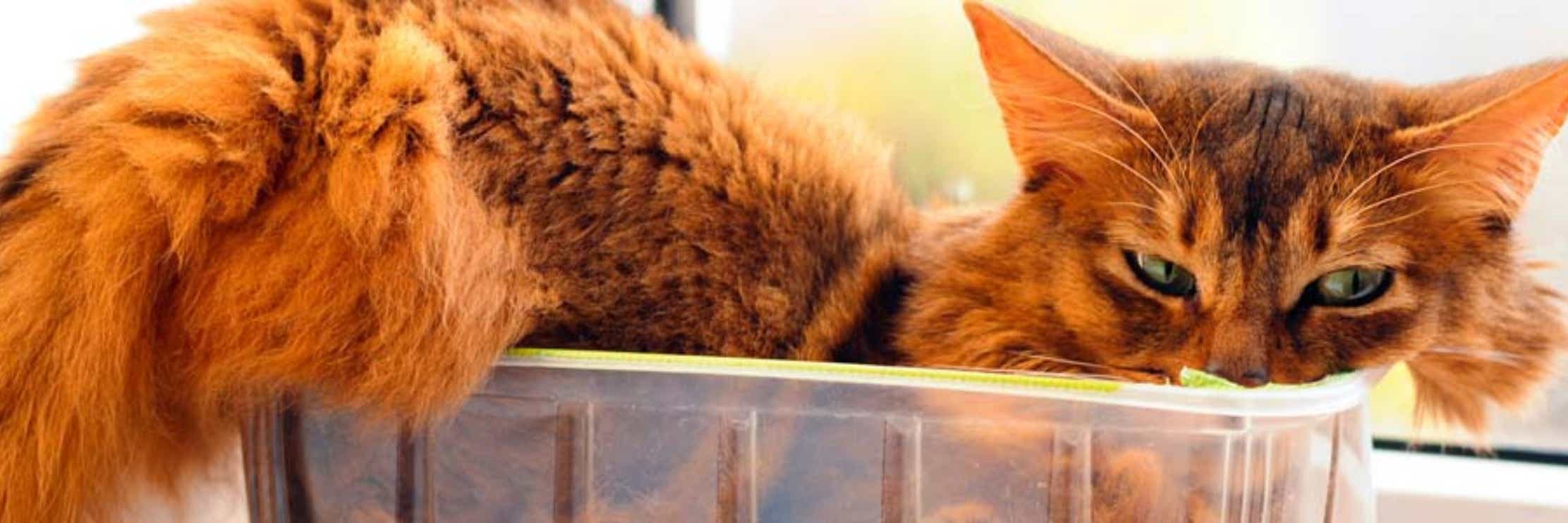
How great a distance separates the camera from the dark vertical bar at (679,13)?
1854 mm

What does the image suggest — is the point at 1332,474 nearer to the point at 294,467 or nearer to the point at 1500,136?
the point at 1500,136

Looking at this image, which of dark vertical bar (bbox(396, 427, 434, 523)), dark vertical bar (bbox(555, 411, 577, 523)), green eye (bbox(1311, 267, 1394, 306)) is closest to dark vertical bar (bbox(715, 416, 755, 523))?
dark vertical bar (bbox(555, 411, 577, 523))

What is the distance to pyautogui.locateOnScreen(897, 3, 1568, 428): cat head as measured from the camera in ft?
3.41

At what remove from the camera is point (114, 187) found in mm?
988

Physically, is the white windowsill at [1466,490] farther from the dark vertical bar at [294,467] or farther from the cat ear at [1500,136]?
the dark vertical bar at [294,467]

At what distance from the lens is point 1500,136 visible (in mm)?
1041

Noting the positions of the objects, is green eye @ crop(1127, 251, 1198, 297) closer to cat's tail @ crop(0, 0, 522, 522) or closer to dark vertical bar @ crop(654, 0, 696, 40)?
cat's tail @ crop(0, 0, 522, 522)

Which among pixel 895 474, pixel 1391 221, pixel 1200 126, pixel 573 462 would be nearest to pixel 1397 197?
pixel 1391 221

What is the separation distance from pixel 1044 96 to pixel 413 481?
567 mm

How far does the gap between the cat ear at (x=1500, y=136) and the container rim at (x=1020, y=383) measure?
17 centimetres

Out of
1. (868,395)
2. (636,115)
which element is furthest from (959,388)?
(636,115)

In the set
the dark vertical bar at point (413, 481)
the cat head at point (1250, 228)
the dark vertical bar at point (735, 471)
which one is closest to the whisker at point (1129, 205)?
the cat head at point (1250, 228)

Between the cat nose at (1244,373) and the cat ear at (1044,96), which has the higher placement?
the cat ear at (1044,96)

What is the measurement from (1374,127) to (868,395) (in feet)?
1.48
